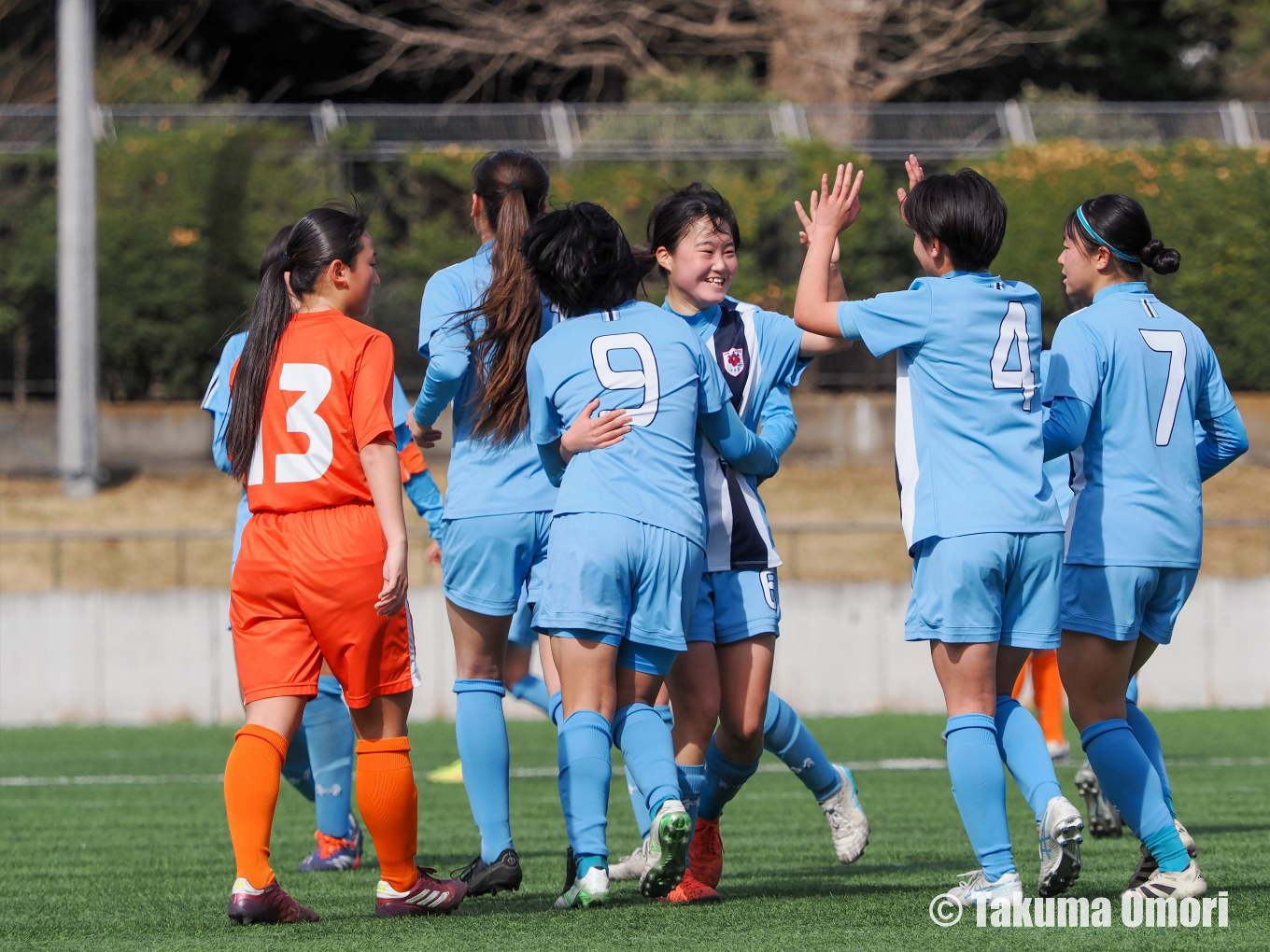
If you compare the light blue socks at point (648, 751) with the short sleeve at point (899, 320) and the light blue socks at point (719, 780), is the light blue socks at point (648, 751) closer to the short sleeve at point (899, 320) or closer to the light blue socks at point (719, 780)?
the light blue socks at point (719, 780)

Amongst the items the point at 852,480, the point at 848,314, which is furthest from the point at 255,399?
the point at 852,480

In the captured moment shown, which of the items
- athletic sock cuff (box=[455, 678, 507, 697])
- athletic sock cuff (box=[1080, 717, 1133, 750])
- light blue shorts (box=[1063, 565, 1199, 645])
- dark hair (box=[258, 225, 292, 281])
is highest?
dark hair (box=[258, 225, 292, 281])

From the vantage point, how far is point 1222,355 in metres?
18.0

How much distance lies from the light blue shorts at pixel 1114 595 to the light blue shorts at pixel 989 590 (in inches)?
7.8

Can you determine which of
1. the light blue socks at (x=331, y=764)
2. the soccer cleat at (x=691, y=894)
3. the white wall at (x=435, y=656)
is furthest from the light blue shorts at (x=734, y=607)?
the white wall at (x=435, y=656)

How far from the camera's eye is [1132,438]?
4.47 metres

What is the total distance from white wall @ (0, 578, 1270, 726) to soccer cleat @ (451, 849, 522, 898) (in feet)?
26.3

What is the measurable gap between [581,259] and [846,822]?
6.89 feet

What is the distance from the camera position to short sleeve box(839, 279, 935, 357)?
4.27 m

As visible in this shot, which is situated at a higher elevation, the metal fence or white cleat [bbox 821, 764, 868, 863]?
the metal fence

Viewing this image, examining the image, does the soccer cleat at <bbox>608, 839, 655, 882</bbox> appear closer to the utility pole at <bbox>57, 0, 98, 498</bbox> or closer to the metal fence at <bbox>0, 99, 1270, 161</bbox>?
the utility pole at <bbox>57, 0, 98, 498</bbox>

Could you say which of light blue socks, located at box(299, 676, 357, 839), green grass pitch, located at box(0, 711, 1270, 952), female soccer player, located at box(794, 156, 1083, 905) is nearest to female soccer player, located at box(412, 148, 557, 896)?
green grass pitch, located at box(0, 711, 1270, 952)

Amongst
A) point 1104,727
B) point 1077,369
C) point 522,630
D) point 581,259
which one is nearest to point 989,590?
point 1104,727

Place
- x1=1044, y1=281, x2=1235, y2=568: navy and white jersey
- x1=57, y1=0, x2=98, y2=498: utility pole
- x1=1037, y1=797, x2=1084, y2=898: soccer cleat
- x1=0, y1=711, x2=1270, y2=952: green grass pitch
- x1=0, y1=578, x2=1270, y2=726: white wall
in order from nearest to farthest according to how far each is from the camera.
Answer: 1. x1=1037, y1=797, x2=1084, y2=898: soccer cleat
2. x1=0, y1=711, x2=1270, y2=952: green grass pitch
3. x1=1044, y1=281, x2=1235, y2=568: navy and white jersey
4. x1=0, y1=578, x2=1270, y2=726: white wall
5. x1=57, y1=0, x2=98, y2=498: utility pole
